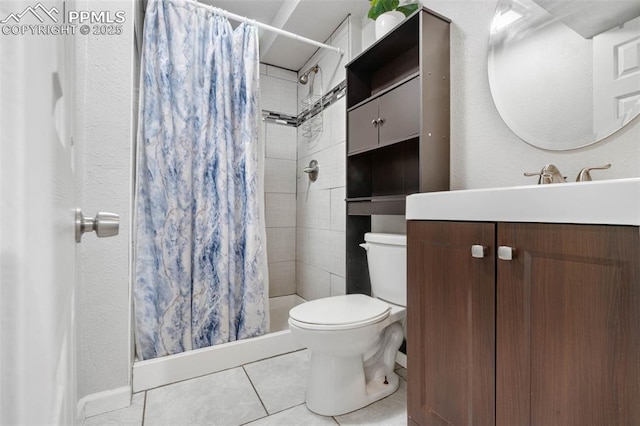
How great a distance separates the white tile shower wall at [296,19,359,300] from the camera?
202 cm

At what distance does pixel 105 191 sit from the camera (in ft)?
4.11

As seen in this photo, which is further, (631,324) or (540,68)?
(540,68)

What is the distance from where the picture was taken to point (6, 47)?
12cm

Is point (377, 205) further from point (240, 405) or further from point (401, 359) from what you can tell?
point (240, 405)

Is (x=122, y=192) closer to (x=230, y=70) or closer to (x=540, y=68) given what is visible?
(x=230, y=70)

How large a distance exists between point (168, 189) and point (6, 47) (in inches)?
61.6

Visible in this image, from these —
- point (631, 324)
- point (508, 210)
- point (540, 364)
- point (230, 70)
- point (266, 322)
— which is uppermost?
point (230, 70)

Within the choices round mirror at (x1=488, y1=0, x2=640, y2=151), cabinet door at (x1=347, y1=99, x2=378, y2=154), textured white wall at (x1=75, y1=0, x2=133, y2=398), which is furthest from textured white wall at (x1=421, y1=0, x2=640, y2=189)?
textured white wall at (x1=75, y1=0, x2=133, y2=398)

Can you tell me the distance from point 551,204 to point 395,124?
0.88 m

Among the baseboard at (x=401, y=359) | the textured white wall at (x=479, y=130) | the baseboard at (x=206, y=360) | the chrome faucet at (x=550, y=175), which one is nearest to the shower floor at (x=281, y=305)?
the baseboard at (x=206, y=360)

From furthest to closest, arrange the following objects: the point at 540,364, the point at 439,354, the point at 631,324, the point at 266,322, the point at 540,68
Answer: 1. the point at 266,322
2. the point at 540,68
3. the point at 439,354
4. the point at 540,364
5. the point at 631,324

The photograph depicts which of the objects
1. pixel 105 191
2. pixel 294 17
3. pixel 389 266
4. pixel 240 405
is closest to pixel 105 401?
pixel 240 405

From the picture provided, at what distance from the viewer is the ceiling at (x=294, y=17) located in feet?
→ 6.15

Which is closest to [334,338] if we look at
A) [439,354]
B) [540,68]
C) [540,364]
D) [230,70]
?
[439,354]
